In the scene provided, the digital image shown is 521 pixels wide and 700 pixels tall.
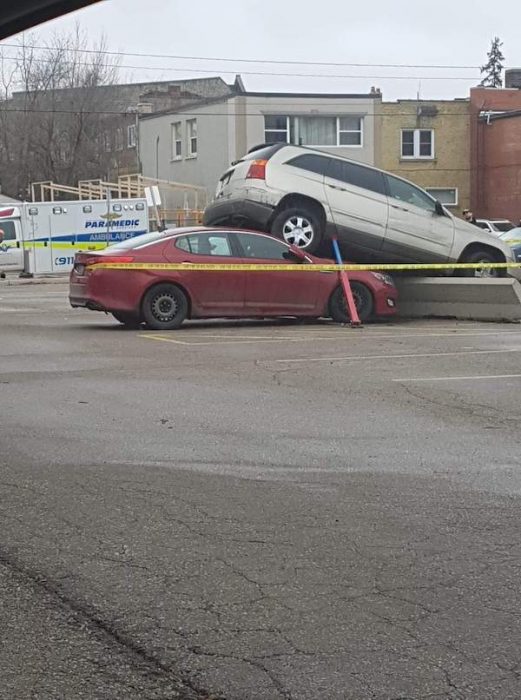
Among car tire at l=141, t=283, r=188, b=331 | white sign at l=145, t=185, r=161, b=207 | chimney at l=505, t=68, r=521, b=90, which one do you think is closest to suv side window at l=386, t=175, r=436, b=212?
car tire at l=141, t=283, r=188, b=331

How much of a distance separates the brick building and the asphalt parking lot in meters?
35.7

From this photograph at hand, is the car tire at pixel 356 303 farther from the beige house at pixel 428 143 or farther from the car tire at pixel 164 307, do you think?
the beige house at pixel 428 143

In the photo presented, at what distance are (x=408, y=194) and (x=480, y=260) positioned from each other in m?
2.02

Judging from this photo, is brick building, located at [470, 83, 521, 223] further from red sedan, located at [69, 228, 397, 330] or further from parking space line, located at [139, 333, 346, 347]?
parking space line, located at [139, 333, 346, 347]

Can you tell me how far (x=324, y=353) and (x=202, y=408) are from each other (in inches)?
149

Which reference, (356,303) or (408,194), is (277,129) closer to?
(408,194)

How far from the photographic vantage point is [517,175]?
44875mm

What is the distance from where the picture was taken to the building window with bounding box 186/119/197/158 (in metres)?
47.5

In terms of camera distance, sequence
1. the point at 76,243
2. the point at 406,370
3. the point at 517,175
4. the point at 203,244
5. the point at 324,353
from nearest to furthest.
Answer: the point at 406,370, the point at 324,353, the point at 203,244, the point at 76,243, the point at 517,175

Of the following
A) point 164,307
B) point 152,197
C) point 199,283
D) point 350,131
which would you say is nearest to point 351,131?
point 350,131

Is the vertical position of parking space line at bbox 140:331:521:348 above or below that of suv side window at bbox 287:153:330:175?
below

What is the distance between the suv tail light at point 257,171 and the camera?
16.2 m

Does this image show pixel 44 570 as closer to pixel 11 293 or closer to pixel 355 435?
pixel 355 435

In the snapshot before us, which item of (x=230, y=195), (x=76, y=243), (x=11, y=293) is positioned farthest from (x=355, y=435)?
(x=76, y=243)
